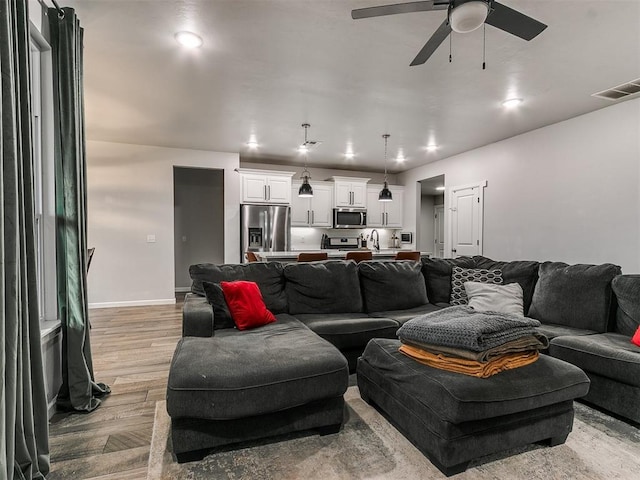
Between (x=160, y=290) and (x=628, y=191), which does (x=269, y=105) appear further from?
(x=628, y=191)

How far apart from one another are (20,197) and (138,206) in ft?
15.2

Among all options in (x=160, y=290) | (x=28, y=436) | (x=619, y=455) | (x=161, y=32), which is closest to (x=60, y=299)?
(x=28, y=436)

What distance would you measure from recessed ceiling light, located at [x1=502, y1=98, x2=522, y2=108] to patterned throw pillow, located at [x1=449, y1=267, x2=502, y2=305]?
1976 millimetres

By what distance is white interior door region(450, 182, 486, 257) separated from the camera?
599cm

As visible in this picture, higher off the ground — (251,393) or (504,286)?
(504,286)

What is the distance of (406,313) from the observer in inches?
125

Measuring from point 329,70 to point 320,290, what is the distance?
2.01m

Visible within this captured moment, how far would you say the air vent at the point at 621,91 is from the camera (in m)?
3.46

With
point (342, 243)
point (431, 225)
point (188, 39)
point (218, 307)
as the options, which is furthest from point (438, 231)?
point (188, 39)

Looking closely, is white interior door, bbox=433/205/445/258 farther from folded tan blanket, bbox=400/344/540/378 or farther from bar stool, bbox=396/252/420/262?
folded tan blanket, bbox=400/344/540/378

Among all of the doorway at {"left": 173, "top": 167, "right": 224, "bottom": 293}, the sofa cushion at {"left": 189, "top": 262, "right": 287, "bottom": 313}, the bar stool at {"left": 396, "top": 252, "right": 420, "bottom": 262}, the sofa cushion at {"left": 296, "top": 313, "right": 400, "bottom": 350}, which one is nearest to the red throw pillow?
the sofa cushion at {"left": 189, "top": 262, "right": 287, "bottom": 313}

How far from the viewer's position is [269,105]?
406cm

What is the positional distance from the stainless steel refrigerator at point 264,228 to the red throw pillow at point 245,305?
3.57 m

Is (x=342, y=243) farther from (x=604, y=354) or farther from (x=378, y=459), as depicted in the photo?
(x=378, y=459)
